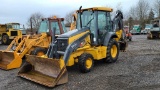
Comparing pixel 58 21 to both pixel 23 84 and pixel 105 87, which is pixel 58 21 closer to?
pixel 23 84

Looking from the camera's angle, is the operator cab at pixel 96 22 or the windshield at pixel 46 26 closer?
the operator cab at pixel 96 22

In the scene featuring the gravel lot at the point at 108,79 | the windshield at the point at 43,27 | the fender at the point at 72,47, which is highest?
the windshield at the point at 43,27

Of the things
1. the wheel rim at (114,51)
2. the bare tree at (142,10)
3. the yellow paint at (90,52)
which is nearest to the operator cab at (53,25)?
the wheel rim at (114,51)

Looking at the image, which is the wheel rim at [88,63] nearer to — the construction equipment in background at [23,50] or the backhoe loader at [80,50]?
the backhoe loader at [80,50]

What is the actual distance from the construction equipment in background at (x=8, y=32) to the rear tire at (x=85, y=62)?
1795cm

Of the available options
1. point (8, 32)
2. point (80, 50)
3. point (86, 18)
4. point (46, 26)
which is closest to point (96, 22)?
point (86, 18)

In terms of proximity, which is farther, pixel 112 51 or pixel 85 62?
pixel 112 51

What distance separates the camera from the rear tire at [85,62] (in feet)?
26.1

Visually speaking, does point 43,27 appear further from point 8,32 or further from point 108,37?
point 8,32

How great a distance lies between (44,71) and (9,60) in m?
3.06

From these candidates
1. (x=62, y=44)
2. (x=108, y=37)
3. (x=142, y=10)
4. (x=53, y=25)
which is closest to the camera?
(x=62, y=44)

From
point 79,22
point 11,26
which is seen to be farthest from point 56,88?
point 11,26

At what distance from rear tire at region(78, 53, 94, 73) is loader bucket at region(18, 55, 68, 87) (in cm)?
111

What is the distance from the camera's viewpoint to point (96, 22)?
29.7 ft
